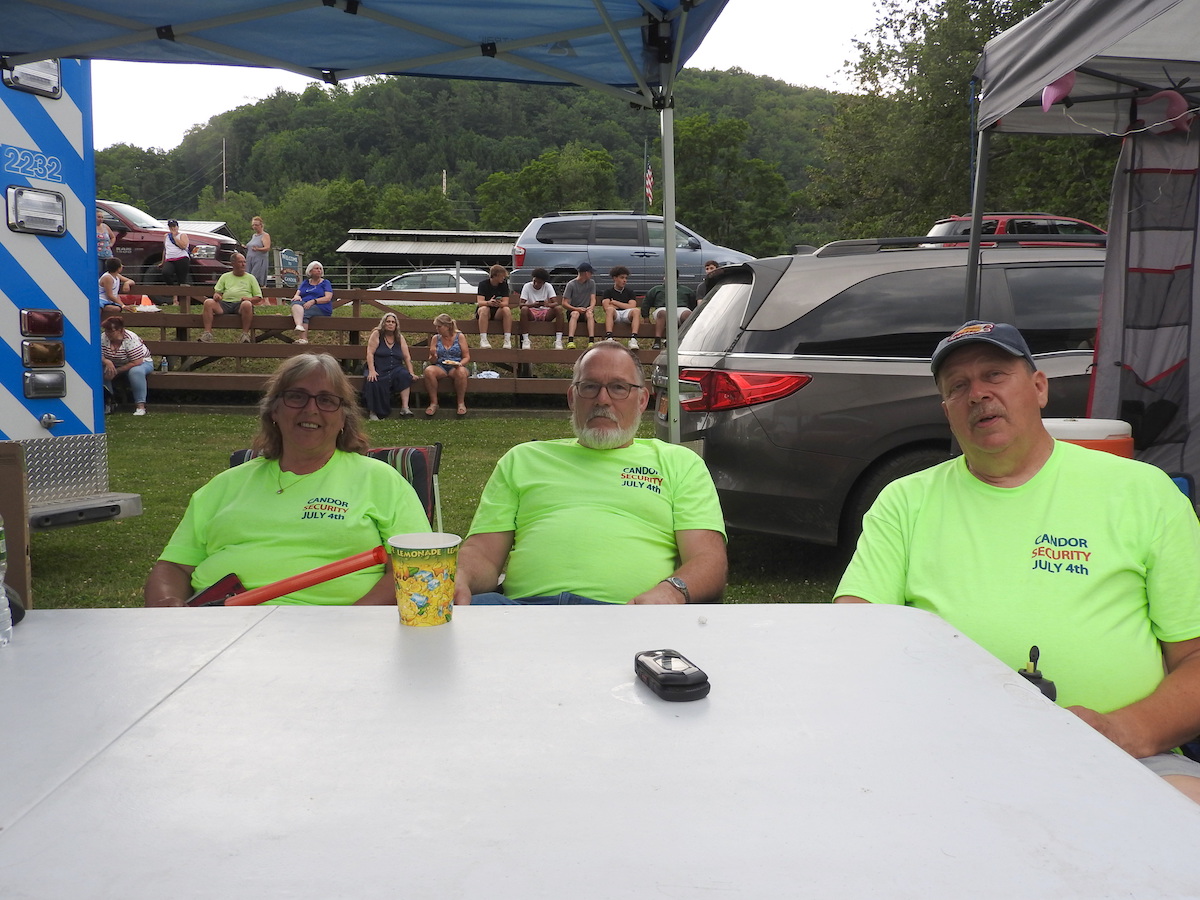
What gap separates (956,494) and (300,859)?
171 centimetres

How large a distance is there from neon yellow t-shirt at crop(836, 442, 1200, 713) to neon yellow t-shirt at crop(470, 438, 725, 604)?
0.79 m

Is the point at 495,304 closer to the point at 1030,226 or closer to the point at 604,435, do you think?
the point at 1030,226

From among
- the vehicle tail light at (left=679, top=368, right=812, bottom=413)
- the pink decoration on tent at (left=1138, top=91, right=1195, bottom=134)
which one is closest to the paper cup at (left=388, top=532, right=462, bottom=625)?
the vehicle tail light at (left=679, top=368, right=812, bottom=413)

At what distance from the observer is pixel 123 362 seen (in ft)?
37.8

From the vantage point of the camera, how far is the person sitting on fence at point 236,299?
13.1 metres

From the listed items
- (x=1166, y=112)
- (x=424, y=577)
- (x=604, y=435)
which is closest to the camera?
(x=424, y=577)

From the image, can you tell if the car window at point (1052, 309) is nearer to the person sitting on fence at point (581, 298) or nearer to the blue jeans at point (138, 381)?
the person sitting on fence at point (581, 298)

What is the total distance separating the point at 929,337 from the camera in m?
4.69

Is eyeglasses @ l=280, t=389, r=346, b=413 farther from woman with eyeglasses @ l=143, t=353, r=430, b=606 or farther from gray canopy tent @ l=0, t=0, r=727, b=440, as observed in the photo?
gray canopy tent @ l=0, t=0, r=727, b=440

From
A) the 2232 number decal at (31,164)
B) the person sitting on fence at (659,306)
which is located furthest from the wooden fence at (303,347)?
the 2232 number decal at (31,164)

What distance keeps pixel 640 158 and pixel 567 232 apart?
4552cm

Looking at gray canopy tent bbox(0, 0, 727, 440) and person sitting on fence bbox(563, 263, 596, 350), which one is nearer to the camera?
gray canopy tent bbox(0, 0, 727, 440)

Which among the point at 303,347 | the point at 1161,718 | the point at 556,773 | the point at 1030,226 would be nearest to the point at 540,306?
the point at 303,347

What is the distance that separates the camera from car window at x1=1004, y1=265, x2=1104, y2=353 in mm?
4809
